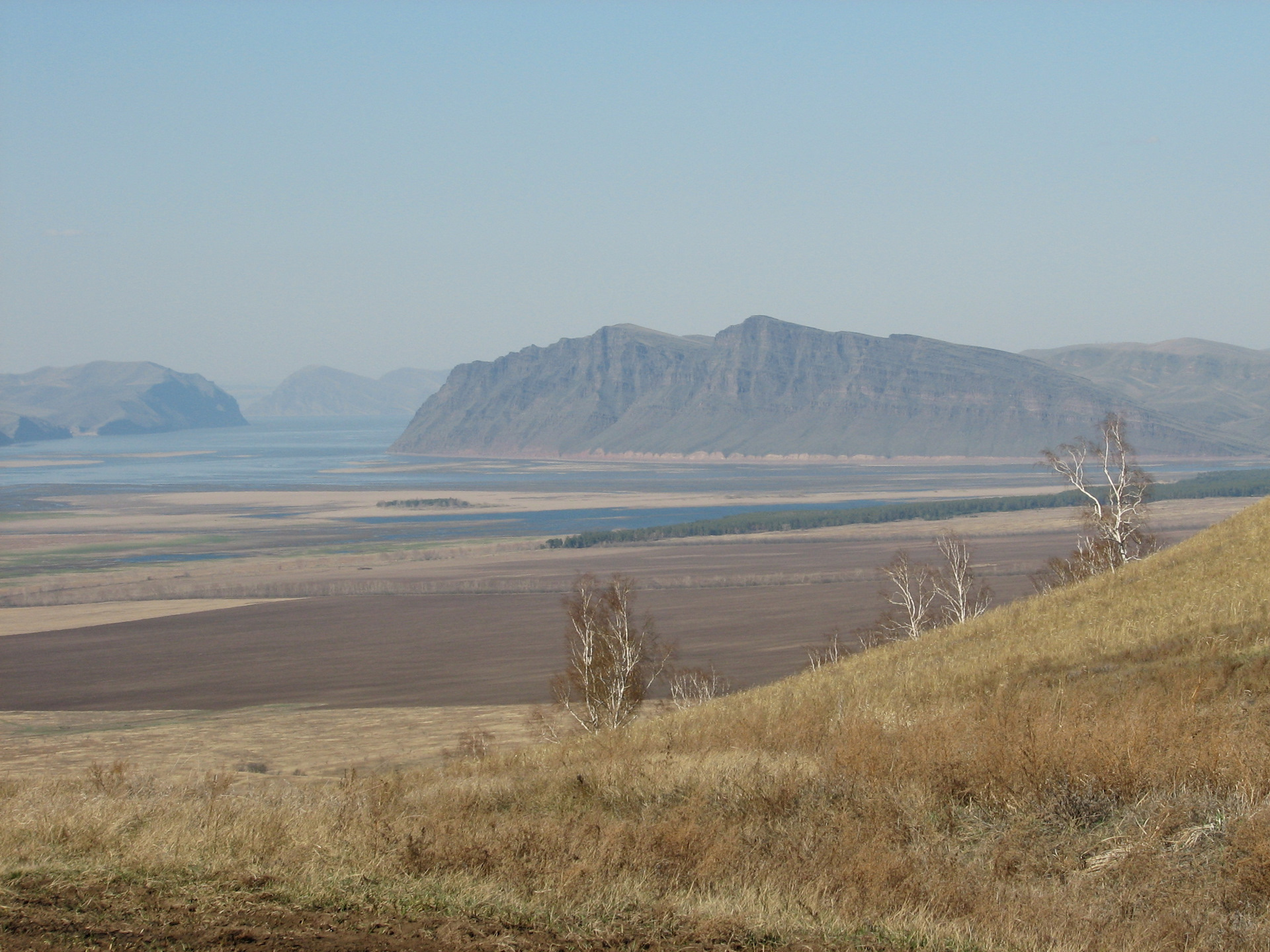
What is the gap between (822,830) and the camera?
828 cm

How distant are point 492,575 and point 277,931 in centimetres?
10338

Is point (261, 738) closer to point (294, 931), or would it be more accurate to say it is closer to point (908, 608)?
point (908, 608)

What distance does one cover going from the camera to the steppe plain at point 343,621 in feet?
147

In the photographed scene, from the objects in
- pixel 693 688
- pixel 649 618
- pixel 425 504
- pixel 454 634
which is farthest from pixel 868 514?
pixel 649 618

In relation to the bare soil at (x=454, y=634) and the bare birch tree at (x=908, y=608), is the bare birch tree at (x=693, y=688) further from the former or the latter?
the bare birch tree at (x=908, y=608)

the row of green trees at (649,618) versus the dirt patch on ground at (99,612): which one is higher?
the row of green trees at (649,618)

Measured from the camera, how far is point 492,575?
357ft

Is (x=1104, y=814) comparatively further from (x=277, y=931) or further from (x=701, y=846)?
(x=277, y=931)

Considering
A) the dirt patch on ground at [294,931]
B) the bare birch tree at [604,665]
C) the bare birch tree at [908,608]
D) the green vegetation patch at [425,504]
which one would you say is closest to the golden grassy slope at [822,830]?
the dirt patch on ground at [294,931]

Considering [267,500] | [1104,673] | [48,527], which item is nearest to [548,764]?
[1104,673]

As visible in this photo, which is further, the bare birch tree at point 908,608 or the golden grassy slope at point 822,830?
the bare birch tree at point 908,608

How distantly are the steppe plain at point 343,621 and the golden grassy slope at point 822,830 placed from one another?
13759 millimetres

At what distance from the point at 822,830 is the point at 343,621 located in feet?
264

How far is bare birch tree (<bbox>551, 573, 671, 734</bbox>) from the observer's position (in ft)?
107
